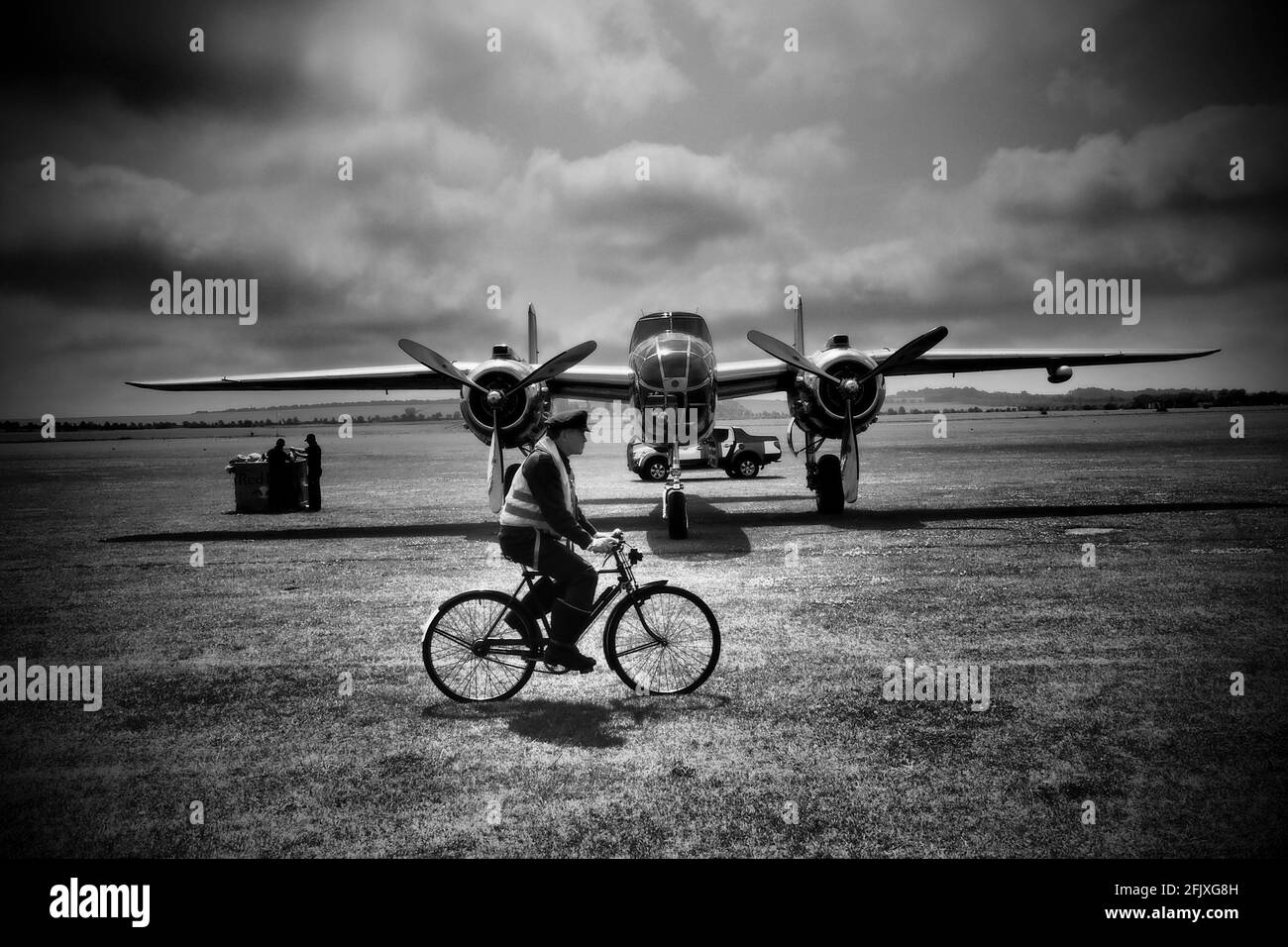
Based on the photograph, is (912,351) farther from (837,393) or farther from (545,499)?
(545,499)

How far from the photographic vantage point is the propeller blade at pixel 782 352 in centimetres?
1552

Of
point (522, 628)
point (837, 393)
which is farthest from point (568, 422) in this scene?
point (837, 393)

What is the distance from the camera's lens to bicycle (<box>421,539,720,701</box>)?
19.1 feet

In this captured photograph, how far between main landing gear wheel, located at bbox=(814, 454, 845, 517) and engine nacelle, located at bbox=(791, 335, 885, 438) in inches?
27.1

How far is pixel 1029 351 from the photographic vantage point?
18.7 m

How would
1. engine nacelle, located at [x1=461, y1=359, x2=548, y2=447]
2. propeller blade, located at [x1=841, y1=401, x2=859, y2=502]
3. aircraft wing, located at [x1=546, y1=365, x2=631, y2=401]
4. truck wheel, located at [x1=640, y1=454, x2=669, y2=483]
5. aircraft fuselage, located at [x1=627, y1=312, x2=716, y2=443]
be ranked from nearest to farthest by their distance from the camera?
aircraft fuselage, located at [x1=627, y1=312, x2=716, y2=443], propeller blade, located at [x1=841, y1=401, x2=859, y2=502], engine nacelle, located at [x1=461, y1=359, x2=548, y2=447], aircraft wing, located at [x1=546, y1=365, x2=631, y2=401], truck wheel, located at [x1=640, y1=454, x2=669, y2=483]

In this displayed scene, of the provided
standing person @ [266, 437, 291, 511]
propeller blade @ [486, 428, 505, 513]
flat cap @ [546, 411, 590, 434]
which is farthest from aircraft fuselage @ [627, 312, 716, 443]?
standing person @ [266, 437, 291, 511]

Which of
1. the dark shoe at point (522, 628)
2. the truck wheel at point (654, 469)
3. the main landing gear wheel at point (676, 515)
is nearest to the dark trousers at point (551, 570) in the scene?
the dark shoe at point (522, 628)

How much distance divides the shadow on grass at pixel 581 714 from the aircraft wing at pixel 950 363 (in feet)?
44.1

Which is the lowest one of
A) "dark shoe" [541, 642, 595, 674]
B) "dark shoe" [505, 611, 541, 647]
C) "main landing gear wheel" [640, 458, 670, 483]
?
"dark shoe" [541, 642, 595, 674]

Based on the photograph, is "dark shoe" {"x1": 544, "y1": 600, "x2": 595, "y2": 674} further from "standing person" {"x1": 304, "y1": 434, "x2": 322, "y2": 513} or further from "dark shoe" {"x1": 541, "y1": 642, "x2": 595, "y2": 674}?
"standing person" {"x1": 304, "y1": 434, "x2": 322, "y2": 513}

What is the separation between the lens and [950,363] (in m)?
19.5
